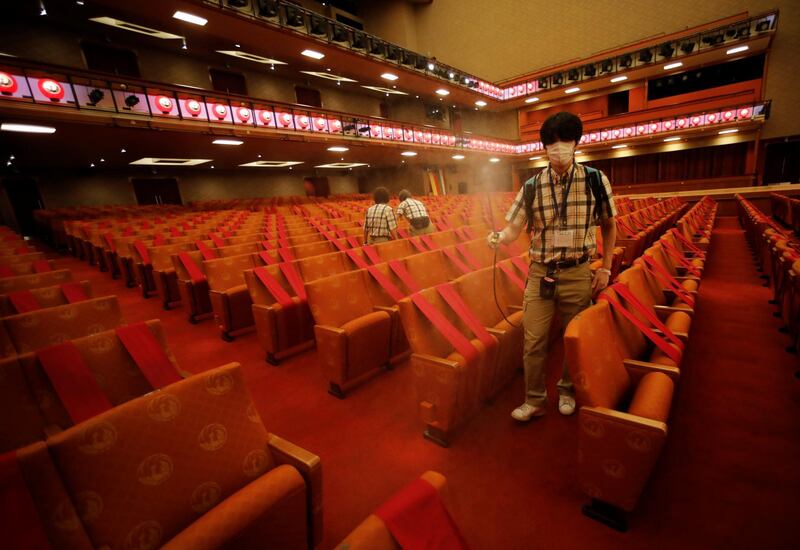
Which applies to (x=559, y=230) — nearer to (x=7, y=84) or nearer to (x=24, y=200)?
(x=7, y=84)

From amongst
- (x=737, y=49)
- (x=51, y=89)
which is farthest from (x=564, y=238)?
(x=737, y=49)

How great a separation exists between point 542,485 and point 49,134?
10.1 meters

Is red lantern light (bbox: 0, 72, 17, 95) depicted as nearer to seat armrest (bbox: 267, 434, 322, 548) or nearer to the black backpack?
seat armrest (bbox: 267, 434, 322, 548)

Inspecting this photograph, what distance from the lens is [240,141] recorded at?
30.9 ft

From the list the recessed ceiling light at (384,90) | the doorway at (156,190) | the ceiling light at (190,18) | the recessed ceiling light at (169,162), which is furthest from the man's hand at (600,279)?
the recessed ceiling light at (384,90)

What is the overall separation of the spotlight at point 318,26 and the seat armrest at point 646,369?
41.2 feet

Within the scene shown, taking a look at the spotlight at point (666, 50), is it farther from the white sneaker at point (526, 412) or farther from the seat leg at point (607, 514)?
the seat leg at point (607, 514)

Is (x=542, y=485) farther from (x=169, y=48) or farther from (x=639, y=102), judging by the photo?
(x=639, y=102)

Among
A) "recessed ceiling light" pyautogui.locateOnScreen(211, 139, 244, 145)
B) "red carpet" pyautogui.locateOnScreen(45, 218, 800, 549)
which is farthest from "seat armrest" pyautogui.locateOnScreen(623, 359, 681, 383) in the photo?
"recessed ceiling light" pyautogui.locateOnScreen(211, 139, 244, 145)

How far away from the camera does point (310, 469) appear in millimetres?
1036

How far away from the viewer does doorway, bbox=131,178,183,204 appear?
43.4 ft

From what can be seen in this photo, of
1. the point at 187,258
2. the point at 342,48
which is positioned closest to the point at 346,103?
the point at 342,48

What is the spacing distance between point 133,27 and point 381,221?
11382 mm

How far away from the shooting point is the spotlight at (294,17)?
9.94 metres
